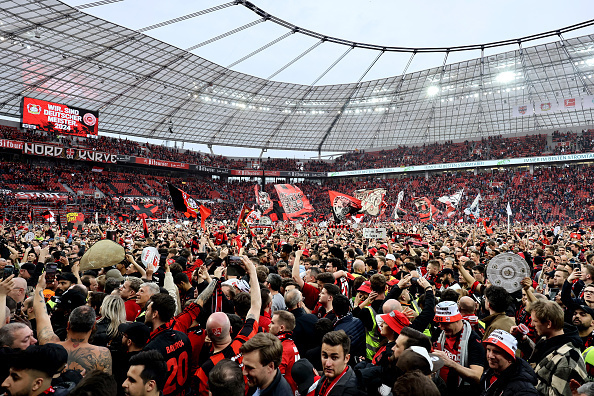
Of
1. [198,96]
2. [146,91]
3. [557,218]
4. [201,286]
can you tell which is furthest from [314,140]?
[201,286]

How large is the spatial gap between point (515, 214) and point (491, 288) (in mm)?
41760

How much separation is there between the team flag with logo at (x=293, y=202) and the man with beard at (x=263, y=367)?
55.0 feet

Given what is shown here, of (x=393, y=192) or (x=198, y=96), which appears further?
(x=393, y=192)

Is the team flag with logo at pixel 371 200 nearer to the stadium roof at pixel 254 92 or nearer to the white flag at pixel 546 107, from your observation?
the stadium roof at pixel 254 92

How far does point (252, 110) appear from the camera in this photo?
1940 inches

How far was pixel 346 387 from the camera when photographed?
2.87 m

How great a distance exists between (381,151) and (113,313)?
190 feet

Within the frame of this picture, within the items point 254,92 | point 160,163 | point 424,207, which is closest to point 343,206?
point 424,207

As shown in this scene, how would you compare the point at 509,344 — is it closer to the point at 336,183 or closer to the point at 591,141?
the point at 591,141

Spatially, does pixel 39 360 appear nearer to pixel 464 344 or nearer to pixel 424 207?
pixel 464 344

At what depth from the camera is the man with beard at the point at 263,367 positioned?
277 cm

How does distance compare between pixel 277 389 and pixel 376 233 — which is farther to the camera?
pixel 376 233

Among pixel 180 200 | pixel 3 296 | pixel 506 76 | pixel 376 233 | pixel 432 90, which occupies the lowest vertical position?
pixel 432 90

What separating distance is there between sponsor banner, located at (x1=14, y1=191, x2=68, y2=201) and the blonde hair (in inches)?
1471
